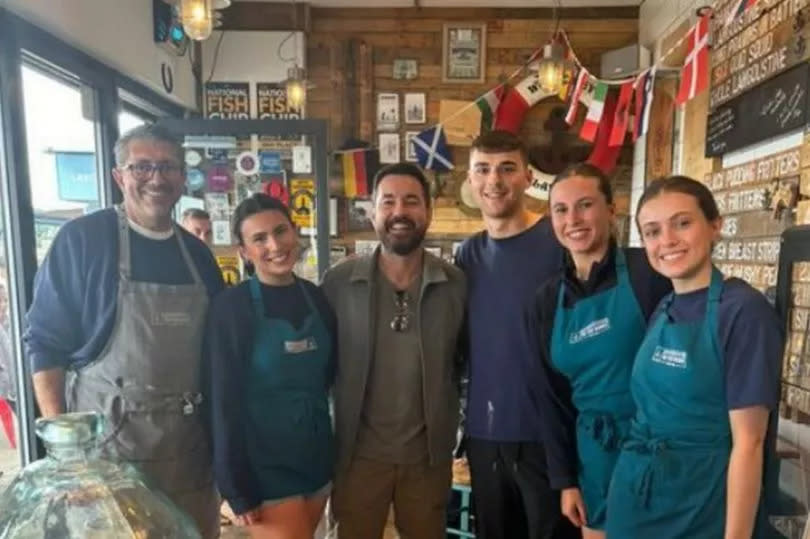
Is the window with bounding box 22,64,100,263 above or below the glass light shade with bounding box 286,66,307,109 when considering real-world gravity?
below

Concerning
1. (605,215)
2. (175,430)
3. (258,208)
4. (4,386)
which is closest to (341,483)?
(175,430)

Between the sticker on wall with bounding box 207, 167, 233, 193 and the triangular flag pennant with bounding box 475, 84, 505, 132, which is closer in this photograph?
the sticker on wall with bounding box 207, 167, 233, 193

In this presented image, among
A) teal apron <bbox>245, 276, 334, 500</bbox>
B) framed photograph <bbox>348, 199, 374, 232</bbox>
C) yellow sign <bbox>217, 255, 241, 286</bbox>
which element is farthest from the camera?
framed photograph <bbox>348, 199, 374, 232</bbox>

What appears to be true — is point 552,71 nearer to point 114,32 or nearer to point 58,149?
point 114,32

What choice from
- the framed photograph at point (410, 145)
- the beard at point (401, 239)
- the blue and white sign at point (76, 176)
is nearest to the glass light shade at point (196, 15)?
the blue and white sign at point (76, 176)

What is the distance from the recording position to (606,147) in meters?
4.16

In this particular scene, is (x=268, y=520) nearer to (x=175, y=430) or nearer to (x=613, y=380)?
(x=175, y=430)

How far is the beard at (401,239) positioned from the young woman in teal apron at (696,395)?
629mm

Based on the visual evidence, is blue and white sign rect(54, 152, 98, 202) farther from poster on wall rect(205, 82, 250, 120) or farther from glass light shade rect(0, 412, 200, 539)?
glass light shade rect(0, 412, 200, 539)

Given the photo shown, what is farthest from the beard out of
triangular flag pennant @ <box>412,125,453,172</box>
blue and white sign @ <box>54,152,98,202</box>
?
triangular flag pennant @ <box>412,125,453,172</box>

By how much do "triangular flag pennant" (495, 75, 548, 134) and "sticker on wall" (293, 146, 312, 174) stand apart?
1.38m

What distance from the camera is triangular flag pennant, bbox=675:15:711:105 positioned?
249 cm

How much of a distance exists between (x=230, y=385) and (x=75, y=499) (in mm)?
843

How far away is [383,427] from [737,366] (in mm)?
907
